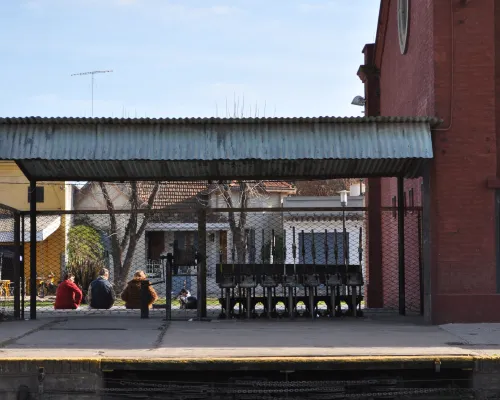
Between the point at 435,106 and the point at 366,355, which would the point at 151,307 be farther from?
the point at 366,355

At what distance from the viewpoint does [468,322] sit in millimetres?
14750

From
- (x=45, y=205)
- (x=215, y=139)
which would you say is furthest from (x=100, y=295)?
(x=45, y=205)

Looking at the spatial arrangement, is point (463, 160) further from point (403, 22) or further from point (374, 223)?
point (374, 223)

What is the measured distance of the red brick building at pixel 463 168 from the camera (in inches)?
583

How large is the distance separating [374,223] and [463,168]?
7.37 metres

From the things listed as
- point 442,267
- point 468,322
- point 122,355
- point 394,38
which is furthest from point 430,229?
point 394,38

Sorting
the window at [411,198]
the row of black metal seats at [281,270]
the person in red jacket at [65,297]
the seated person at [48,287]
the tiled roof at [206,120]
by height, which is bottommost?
the seated person at [48,287]

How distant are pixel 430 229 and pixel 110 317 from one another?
613 centimetres

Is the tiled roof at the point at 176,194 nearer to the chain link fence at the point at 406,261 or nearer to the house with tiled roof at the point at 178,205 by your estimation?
the house with tiled roof at the point at 178,205

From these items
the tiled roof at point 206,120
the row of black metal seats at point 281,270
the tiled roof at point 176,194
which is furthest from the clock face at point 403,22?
the tiled roof at point 176,194

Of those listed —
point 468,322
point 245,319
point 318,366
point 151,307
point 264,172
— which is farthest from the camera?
point 151,307

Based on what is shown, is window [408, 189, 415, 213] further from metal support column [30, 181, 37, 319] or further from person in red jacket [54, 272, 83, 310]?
person in red jacket [54, 272, 83, 310]

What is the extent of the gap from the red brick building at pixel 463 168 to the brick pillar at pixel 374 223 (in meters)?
6.76

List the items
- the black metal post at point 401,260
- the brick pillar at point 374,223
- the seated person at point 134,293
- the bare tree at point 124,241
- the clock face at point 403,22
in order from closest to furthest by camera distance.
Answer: the black metal post at point 401,260, the clock face at point 403,22, the seated person at point 134,293, the brick pillar at point 374,223, the bare tree at point 124,241
